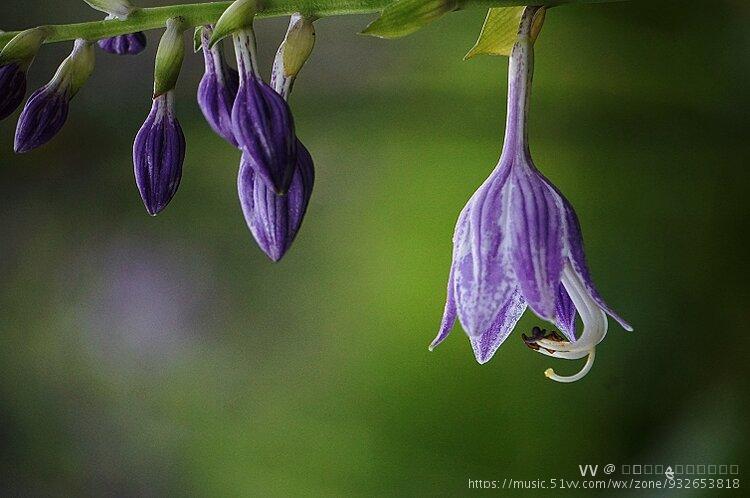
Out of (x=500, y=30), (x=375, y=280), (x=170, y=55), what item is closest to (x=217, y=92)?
(x=170, y=55)

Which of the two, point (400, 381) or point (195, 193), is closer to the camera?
point (400, 381)

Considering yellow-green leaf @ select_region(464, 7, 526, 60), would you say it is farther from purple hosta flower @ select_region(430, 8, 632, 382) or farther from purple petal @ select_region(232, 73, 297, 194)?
purple petal @ select_region(232, 73, 297, 194)

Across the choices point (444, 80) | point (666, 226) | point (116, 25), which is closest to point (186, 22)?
point (116, 25)

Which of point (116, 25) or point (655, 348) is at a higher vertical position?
point (116, 25)

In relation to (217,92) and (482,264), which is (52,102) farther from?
(482,264)

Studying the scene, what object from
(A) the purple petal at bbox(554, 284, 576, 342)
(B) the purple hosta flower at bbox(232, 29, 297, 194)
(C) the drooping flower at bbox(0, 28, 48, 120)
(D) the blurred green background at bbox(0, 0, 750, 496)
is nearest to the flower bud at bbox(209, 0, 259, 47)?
(B) the purple hosta flower at bbox(232, 29, 297, 194)

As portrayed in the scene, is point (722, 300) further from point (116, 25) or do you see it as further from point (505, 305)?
point (116, 25)

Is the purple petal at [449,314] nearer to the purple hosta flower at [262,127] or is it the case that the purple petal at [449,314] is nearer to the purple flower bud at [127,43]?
the purple hosta flower at [262,127]
